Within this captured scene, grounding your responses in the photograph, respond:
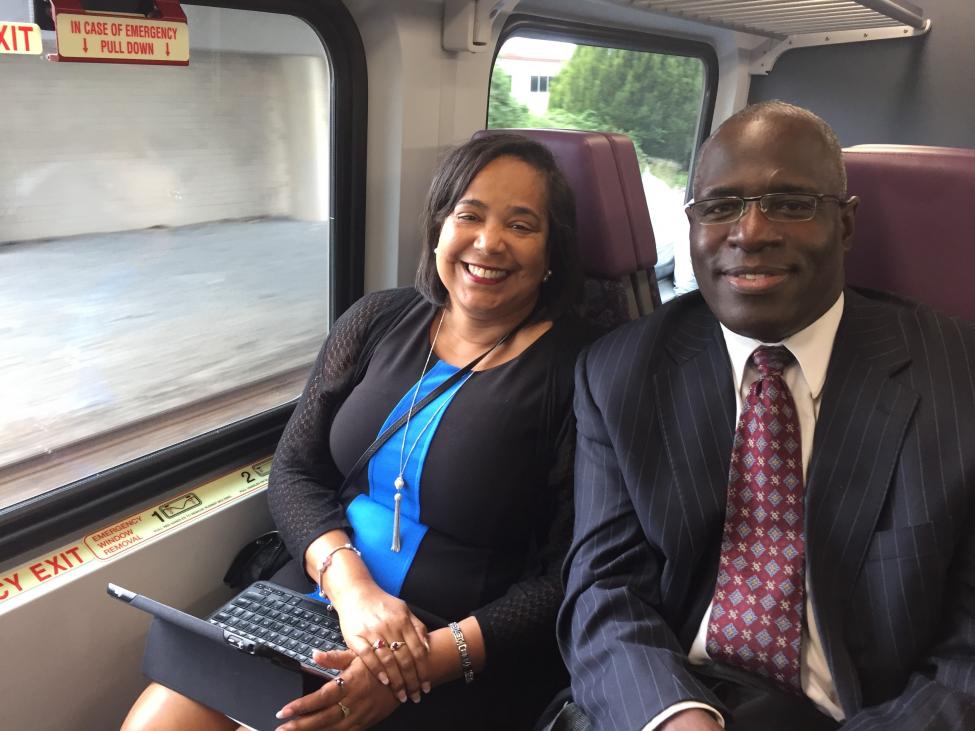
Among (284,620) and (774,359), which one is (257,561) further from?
(774,359)

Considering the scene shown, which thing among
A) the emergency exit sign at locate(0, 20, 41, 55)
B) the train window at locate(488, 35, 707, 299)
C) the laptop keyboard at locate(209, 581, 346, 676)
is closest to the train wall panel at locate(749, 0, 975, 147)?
the train window at locate(488, 35, 707, 299)

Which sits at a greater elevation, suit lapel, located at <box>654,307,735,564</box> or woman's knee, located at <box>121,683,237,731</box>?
suit lapel, located at <box>654,307,735,564</box>

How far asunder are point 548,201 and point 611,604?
0.91 metres

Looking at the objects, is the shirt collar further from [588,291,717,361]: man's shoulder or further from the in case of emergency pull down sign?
the in case of emergency pull down sign

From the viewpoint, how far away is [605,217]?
2018mm

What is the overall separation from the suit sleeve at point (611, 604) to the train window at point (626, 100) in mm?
1575

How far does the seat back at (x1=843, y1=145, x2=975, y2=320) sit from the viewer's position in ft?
5.09

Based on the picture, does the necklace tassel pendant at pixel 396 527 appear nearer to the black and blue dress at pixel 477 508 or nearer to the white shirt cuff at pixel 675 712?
the black and blue dress at pixel 477 508

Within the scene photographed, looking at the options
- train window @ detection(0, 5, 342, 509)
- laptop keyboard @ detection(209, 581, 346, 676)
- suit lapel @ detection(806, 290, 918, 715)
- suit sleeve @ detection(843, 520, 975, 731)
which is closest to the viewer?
suit sleeve @ detection(843, 520, 975, 731)

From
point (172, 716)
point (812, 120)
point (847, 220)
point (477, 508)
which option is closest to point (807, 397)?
point (847, 220)

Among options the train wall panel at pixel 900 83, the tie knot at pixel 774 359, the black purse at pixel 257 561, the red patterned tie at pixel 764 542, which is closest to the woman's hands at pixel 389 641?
the black purse at pixel 257 561

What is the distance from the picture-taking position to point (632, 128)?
11.7 ft

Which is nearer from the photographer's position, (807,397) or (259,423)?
(807,397)

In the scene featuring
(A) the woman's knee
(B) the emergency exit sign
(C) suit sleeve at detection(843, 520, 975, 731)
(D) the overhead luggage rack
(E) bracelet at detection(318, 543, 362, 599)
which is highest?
(D) the overhead luggage rack
